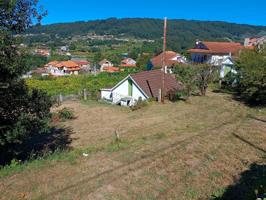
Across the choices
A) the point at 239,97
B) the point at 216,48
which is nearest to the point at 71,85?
the point at 216,48

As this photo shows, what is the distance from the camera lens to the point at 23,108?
40.4ft

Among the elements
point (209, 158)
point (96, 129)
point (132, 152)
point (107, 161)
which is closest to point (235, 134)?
point (209, 158)

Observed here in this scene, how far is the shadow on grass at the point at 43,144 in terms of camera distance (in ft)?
47.6

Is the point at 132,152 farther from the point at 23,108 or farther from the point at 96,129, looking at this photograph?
the point at 96,129

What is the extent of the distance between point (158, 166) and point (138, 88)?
1988 centimetres

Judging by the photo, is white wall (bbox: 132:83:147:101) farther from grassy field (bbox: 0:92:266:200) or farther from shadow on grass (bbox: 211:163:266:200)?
shadow on grass (bbox: 211:163:266:200)

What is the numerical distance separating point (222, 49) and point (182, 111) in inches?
1364

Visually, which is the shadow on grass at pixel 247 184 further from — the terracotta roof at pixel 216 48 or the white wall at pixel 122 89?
the terracotta roof at pixel 216 48

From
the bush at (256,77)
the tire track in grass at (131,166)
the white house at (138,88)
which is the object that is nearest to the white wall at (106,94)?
the white house at (138,88)

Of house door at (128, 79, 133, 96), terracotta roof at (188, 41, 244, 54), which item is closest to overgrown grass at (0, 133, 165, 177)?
house door at (128, 79, 133, 96)

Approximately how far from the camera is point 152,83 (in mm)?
31781

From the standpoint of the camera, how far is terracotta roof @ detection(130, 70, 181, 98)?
100 feet

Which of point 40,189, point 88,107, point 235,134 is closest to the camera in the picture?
point 40,189

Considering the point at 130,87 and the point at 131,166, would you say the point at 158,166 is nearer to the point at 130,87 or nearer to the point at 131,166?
the point at 131,166
